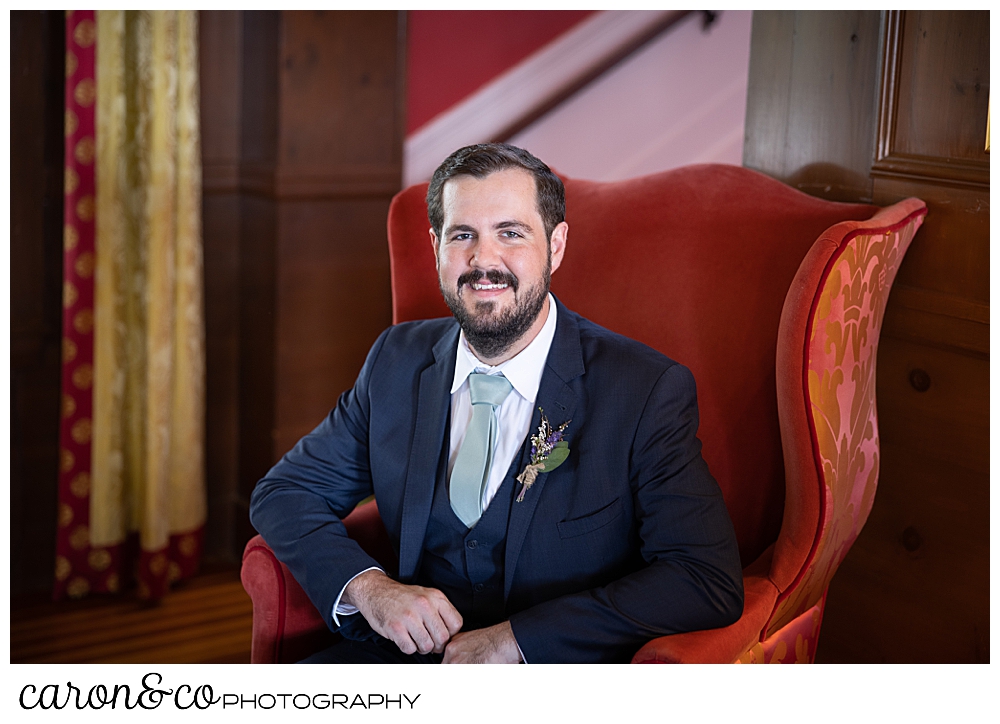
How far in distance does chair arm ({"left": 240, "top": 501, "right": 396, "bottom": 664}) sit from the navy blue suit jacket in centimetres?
3

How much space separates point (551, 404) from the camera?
1440mm

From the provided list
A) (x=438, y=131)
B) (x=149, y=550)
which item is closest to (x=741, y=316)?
(x=438, y=131)

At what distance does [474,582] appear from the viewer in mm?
1457

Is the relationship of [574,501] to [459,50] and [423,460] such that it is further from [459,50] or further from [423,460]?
[459,50]


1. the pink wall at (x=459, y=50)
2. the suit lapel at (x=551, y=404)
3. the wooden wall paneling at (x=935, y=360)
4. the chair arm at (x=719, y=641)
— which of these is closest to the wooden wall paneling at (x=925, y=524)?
the wooden wall paneling at (x=935, y=360)

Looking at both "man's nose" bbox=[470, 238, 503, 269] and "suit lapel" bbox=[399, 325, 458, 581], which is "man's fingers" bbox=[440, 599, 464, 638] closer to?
"suit lapel" bbox=[399, 325, 458, 581]

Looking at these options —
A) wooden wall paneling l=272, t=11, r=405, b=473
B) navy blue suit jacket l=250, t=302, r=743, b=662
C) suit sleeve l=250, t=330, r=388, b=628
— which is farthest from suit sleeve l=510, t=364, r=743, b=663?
wooden wall paneling l=272, t=11, r=405, b=473

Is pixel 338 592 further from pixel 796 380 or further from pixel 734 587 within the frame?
pixel 796 380

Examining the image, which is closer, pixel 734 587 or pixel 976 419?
pixel 734 587

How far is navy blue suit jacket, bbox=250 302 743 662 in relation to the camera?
4.37 ft

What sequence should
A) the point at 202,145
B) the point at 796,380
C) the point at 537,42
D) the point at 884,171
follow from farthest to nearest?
the point at 537,42
the point at 202,145
the point at 884,171
the point at 796,380

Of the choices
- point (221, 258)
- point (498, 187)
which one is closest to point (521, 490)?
point (498, 187)

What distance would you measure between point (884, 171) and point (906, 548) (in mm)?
726
